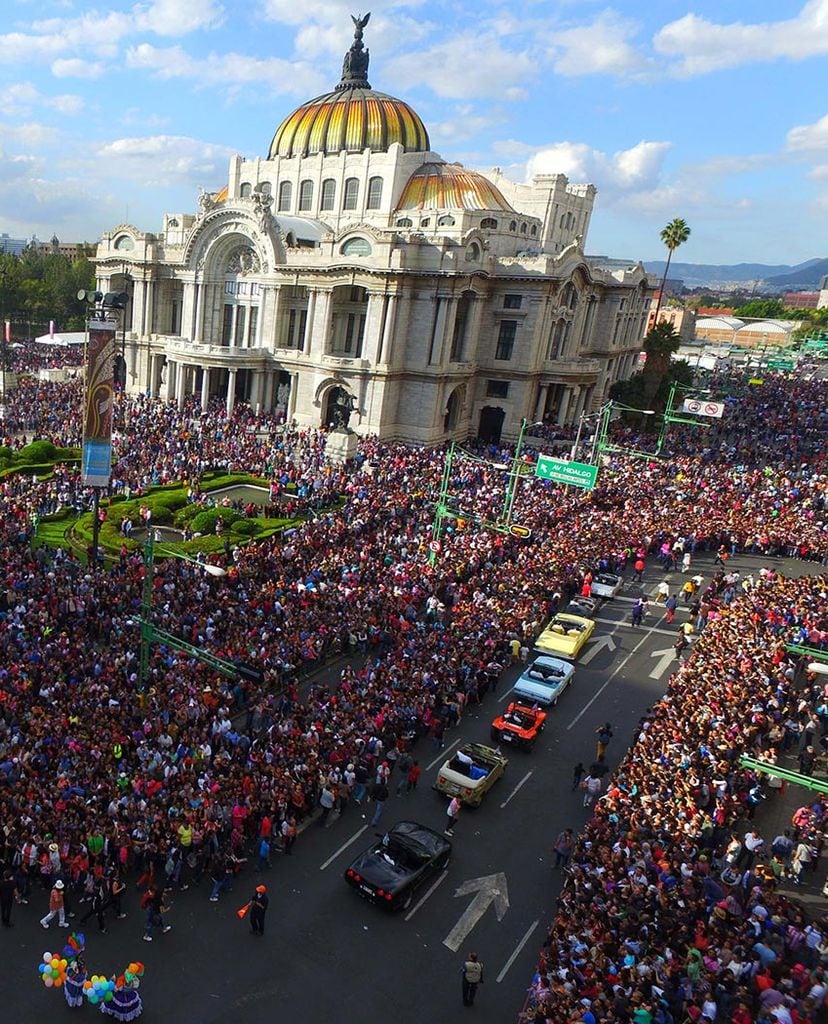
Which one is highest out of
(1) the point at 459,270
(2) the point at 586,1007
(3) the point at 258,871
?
(1) the point at 459,270

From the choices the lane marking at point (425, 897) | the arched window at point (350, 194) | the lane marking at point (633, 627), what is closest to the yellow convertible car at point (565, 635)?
the lane marking at point (633, 627)

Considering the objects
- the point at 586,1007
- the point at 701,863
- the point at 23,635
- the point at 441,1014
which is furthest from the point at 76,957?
the point at 701,863

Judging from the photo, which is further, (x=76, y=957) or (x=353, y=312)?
(x=353, y=312)

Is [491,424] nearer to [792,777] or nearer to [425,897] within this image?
[792,777]

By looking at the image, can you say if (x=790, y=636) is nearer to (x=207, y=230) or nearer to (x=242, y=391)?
(x=242, y=391)

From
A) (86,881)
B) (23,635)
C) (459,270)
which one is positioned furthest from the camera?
(459,270)

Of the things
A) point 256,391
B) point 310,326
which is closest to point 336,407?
point 310,326

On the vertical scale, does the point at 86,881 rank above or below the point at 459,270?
below

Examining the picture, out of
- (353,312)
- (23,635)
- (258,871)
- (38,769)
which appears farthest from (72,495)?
(353,312)

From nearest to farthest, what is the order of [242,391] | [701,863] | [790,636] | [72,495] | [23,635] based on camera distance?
[701,863]
[23,635]
[790,636]
[72,495]
[242,391]
